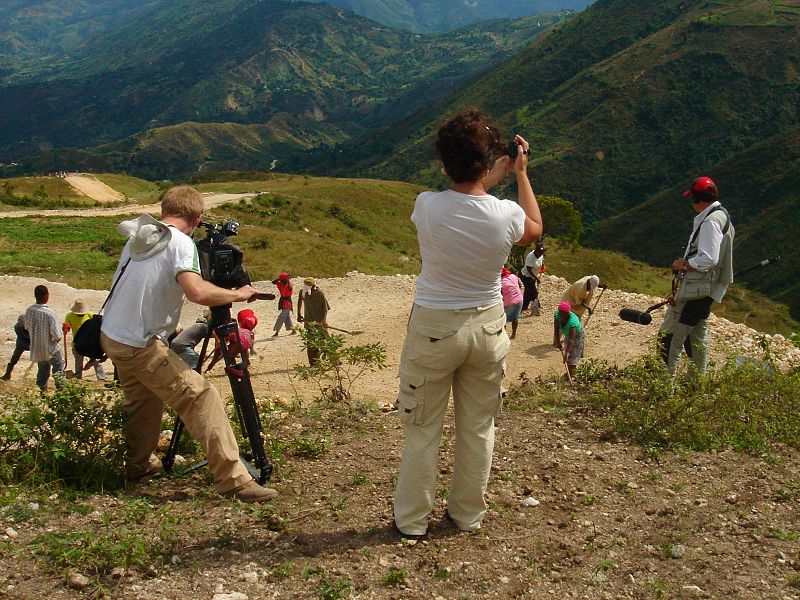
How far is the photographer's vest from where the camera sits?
6.73 metres

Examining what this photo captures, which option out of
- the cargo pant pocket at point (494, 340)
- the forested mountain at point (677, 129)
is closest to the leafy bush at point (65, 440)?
the cargo pant pocket at point (494, 340)

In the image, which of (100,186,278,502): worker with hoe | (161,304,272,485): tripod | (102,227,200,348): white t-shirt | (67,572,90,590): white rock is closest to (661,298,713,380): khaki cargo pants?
(161,304,272,485): tripod

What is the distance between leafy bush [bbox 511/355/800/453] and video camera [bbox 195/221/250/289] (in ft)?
11.0

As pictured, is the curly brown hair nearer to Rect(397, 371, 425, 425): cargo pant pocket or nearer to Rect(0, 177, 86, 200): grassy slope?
Rect(397, 371, 425, 425): cargo pant pocket

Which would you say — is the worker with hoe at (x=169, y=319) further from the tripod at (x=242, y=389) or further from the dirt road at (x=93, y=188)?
the dirt road at (x=93, y=188)

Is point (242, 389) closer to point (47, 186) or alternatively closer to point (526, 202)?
point (526, 202)

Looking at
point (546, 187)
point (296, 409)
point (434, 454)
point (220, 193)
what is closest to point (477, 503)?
point (434, 454)

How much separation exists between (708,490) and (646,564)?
1.23 meters

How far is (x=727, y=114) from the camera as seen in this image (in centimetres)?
8675

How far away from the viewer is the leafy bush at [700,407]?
5695mm

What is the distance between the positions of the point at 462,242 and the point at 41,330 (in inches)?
316

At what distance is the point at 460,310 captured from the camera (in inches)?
147

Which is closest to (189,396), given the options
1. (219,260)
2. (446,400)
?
(219,260)

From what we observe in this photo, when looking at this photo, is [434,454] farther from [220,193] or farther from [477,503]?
[220,193]
